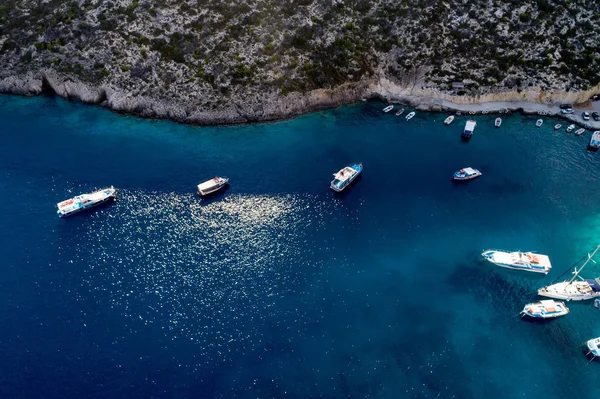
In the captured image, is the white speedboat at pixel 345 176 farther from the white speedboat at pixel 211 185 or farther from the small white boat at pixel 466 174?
the white speedboat at pixel 211 185

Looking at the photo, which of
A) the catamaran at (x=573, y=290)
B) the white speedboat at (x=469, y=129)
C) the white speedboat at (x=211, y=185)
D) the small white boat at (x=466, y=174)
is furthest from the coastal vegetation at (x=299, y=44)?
the catamaran at (x=573, y=290)

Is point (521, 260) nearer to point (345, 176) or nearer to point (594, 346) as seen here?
point (594, 346)

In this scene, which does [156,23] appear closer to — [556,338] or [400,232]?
[400,232]

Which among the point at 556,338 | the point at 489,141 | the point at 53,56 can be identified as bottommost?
the point at 556,338

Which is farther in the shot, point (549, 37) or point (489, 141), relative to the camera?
point (549, 37)

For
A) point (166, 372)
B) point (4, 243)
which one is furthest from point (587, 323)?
point (4, 243)

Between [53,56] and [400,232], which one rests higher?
[53,56]

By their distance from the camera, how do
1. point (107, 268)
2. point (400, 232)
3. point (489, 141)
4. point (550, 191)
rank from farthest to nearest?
point (489, 141) < point (550, 191) < point (400, 232) < point (107, 268)

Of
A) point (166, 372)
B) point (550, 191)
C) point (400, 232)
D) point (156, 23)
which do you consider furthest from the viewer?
point (156, 23)
